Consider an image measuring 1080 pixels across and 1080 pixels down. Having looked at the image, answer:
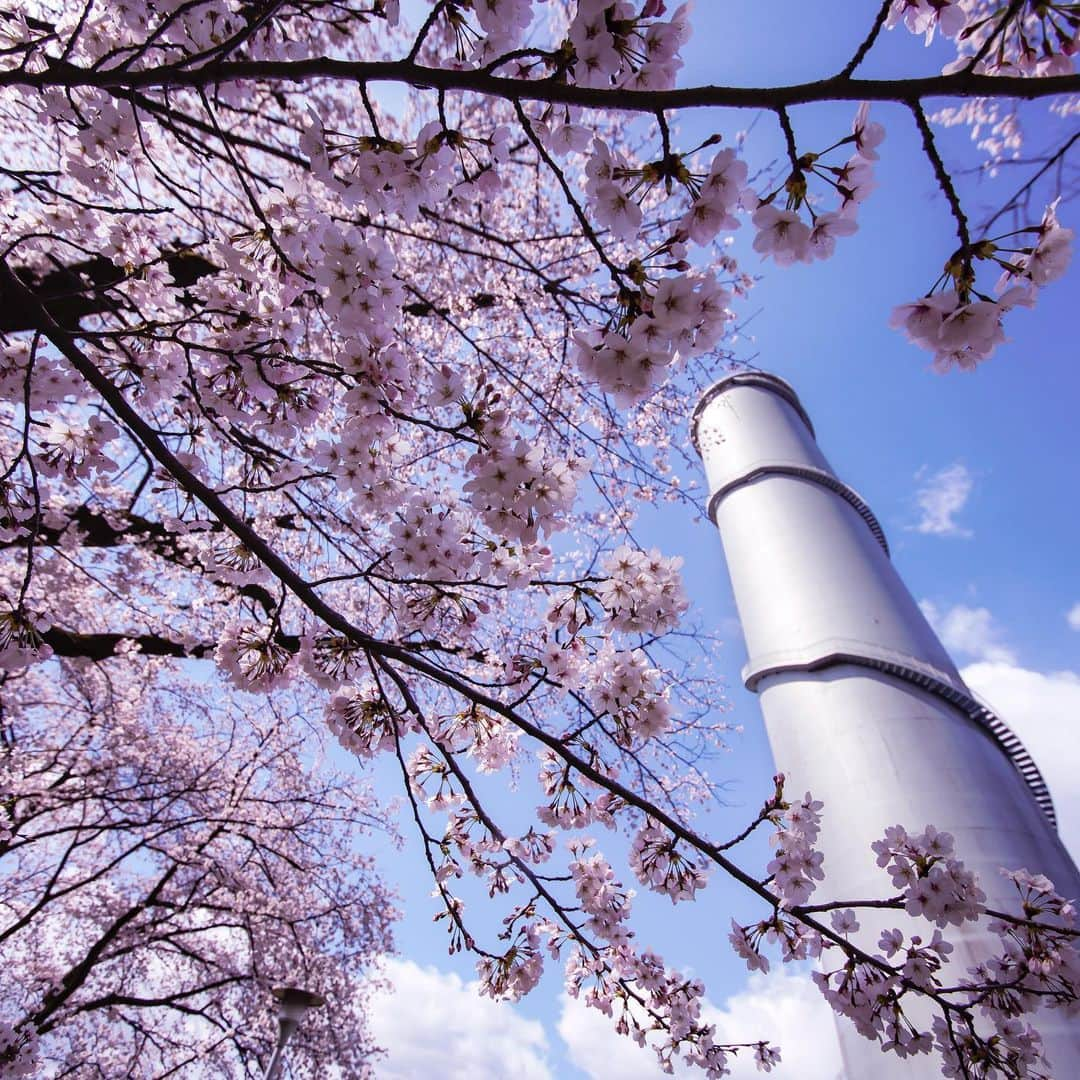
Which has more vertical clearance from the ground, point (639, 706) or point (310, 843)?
point (310, 843)

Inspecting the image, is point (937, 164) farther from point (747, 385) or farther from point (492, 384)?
point (747, 385)

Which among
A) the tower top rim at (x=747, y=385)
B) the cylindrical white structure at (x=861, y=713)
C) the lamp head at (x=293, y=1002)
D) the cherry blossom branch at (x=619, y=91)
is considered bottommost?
the lamp head at (x=293, y=1002)

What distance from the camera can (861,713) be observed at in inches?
248

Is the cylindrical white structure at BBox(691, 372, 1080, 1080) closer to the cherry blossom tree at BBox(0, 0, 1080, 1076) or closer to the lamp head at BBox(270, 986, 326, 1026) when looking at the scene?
the cherry blossom tree at BBox(0, 0, 1080, 1076)

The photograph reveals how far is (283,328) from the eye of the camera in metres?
2.71

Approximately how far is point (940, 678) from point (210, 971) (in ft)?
37.3

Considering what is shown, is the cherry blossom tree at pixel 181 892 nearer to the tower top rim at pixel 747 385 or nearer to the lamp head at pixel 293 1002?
the lamp head at pixel 293 1002

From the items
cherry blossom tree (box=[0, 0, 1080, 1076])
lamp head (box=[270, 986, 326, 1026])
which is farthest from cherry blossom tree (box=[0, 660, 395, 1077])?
cherry blossom tree (box=[0, 0, 1080, 1076])

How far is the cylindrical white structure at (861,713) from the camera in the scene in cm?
529

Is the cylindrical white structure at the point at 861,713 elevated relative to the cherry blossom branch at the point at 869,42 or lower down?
elevated

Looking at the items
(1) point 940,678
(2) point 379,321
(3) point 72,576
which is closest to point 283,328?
(2) point 379,321

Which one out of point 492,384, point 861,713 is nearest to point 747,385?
point 861,713

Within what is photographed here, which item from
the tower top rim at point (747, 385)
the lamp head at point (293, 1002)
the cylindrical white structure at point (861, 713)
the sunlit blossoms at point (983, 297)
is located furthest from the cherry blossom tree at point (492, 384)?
the tower top rim at point (747, 385)

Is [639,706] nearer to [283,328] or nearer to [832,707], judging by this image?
[283,328]
